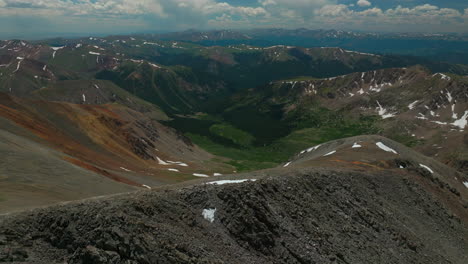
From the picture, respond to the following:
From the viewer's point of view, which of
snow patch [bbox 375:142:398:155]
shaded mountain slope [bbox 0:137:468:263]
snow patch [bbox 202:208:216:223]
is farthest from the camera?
snow patch [bbox 375:142:398:155]

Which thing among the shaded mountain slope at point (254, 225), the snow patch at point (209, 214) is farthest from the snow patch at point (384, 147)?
the snow patch at point (209, 214)

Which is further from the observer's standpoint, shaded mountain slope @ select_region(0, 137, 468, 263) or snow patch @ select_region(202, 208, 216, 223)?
snow patch @ select_region(202, 208, 216, 223)

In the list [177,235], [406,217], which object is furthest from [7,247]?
[406,217]

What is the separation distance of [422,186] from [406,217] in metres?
16.2

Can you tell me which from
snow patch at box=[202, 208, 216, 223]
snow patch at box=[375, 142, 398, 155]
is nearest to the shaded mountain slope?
snow patch at box=[202, 208, 216, 223]

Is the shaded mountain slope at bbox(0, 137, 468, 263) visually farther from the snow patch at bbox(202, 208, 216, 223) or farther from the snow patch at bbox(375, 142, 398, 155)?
the snow patch at bbox(375, 142, 398, 155)

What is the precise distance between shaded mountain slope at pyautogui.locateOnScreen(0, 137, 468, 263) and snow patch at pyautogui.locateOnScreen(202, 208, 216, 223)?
0.35 feet

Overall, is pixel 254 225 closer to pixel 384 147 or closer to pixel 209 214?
pixel 209 214

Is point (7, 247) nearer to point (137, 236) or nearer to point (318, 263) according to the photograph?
point (137, 236)

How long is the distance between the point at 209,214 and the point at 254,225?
508 cm

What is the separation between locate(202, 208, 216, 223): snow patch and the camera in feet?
107

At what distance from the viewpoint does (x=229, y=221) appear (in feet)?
109

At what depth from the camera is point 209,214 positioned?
3325 centimetres

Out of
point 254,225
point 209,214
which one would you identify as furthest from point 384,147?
point 209,214
